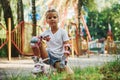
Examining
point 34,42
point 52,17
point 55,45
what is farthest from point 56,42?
point 34,42

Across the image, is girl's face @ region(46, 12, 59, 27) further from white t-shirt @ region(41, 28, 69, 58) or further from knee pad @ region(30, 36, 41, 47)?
knee pad @ region(30, 36, 41, 47)

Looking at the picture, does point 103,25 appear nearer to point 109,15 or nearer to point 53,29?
point 109,15

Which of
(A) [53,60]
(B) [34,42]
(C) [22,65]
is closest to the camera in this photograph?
(B) [34,42]

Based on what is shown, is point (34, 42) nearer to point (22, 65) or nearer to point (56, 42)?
point (56, 42)

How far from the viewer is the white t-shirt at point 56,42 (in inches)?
282

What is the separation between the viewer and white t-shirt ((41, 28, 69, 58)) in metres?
7.15

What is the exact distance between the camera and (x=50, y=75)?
6570mm

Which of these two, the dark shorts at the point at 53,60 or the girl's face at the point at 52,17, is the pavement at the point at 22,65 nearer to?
the dark shorts at the point at 53,60

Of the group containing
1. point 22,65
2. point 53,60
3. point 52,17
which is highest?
point 52,17

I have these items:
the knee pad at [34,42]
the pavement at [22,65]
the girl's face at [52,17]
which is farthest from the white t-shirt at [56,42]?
the pavement at [22,65]

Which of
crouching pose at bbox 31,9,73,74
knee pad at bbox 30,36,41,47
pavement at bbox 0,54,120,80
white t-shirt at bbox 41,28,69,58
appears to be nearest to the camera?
knee pad at bbox 30,36,41,47

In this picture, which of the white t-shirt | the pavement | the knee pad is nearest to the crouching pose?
the white t-shirt

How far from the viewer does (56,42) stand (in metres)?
7.21

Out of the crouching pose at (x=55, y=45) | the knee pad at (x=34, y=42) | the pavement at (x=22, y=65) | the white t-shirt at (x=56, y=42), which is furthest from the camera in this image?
the pavement at (x=22, y=65)
